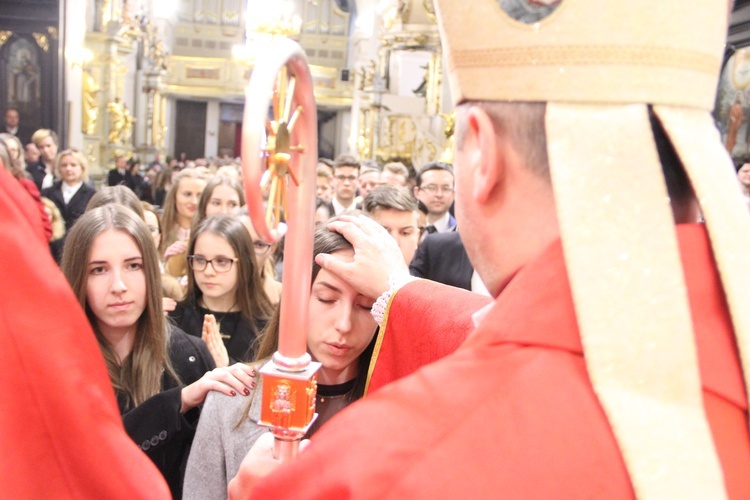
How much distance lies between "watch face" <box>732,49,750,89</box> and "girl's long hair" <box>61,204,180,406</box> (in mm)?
7271

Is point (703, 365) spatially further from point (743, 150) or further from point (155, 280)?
point (743, 150)

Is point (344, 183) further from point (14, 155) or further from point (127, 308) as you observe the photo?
point (127, 308)

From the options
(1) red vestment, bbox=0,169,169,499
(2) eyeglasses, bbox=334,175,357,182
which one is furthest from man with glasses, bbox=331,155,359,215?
(1) red vestment, bbox=0,169,169,499

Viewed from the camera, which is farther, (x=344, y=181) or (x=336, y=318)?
(x=344, y=181)

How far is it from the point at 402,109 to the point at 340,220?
60.9 feet

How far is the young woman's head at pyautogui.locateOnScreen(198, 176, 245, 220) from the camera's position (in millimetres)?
5031

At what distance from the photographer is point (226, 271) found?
3.60 metres

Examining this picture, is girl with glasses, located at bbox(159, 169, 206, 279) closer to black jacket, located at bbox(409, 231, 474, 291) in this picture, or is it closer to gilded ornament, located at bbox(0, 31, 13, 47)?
black jacket, located at bbox(409, 231, 474, 291)

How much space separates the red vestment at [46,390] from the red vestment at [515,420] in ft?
1.41

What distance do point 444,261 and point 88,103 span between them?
1202 centimetres

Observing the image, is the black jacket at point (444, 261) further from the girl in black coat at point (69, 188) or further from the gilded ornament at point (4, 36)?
the gilded ornament at point (4, 36)

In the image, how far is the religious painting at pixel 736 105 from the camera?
318 inches

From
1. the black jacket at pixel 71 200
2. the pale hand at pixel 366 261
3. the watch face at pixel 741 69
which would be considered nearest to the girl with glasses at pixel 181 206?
the black jacket at pixel 71 200

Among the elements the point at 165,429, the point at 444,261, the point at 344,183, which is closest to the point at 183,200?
the point at 344,183
